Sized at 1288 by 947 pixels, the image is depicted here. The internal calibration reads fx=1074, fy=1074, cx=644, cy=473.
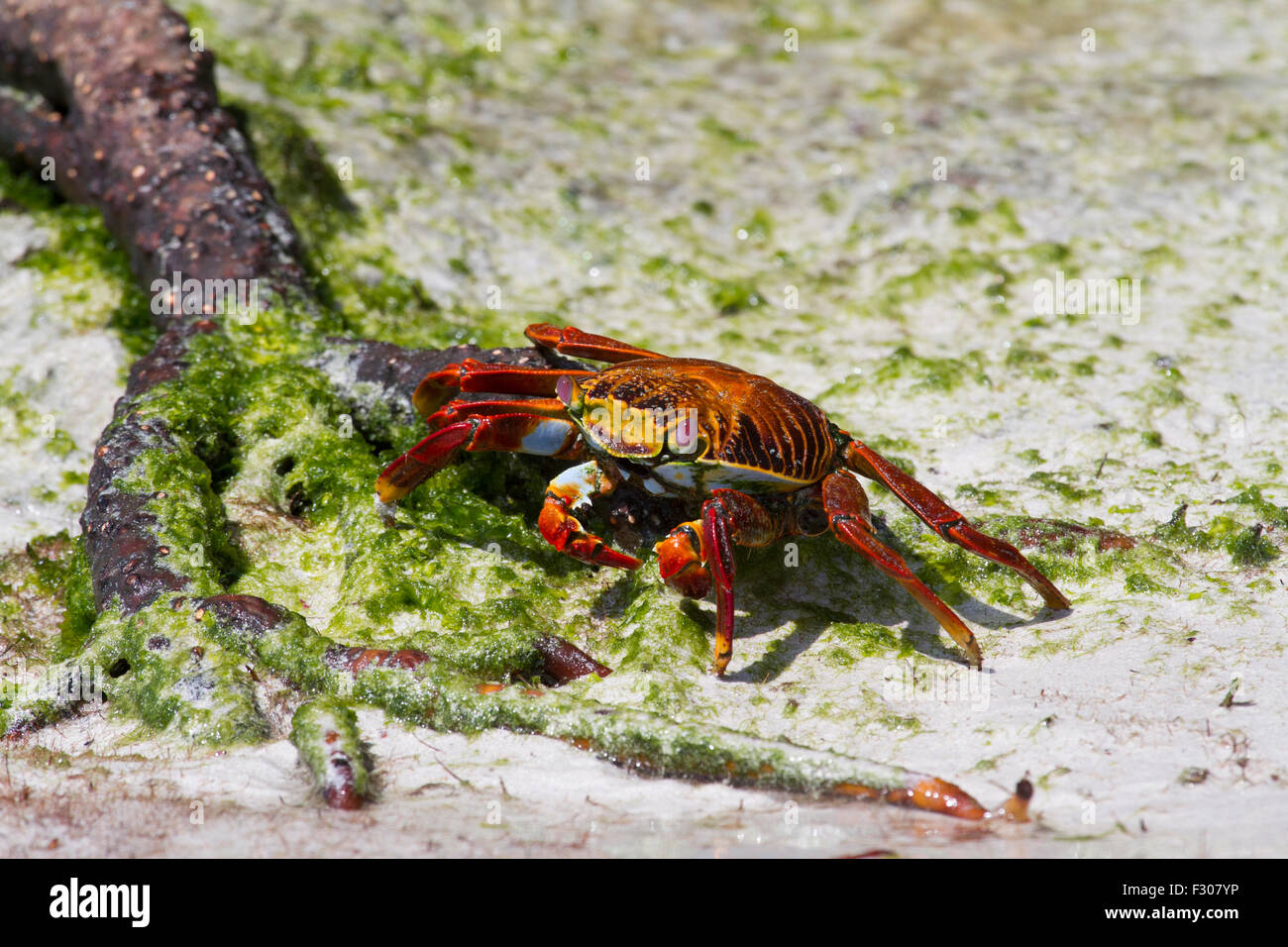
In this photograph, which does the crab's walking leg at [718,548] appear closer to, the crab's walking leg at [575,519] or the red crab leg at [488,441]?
the crab's walking leg at [575,519]

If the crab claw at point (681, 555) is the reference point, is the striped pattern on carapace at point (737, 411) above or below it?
above

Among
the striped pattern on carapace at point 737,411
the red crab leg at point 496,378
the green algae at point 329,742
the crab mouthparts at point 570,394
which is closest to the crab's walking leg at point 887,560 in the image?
the striped pattern on carapace at point 737,411

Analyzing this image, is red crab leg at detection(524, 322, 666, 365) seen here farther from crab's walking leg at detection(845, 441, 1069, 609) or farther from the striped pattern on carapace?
crab's walking leg at detection(845, 441, 1069, 609)

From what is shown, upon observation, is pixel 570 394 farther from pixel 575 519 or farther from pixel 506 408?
pixel 575 519

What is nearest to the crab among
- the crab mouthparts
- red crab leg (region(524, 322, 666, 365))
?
the crab mouthparts

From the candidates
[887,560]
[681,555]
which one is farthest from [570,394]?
[887,560]

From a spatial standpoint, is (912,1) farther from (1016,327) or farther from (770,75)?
(1016,327)
